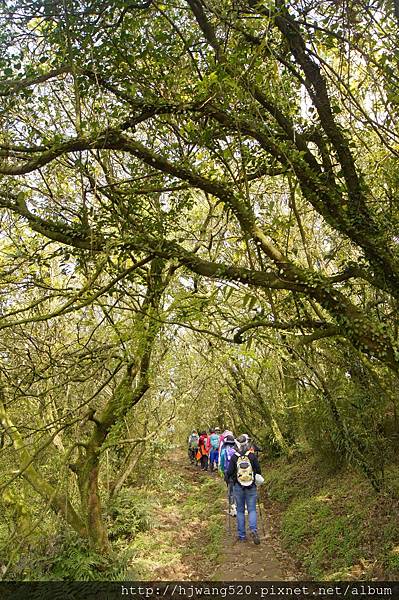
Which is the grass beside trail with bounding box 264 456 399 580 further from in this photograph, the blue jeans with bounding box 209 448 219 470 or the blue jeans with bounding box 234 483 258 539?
the blue jeans with bounding box 209 448 219 470

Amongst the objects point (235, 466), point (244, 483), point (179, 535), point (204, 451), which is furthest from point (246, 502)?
point (204, 451)

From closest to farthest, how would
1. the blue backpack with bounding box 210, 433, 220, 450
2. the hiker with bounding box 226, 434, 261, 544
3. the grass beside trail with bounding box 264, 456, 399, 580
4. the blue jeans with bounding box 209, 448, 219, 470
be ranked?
the grass beside trail with bounding box 264, 456, 399, 580 → the hiker with bounding box 226, 434, 261, 544 → the blue backpack with bounding box 210, 433, 220, 450 → the blue jeans with bounding box 209, 448, 219, 470

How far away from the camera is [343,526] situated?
24.8ft

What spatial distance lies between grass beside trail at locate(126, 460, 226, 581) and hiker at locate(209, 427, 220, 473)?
3641 mm

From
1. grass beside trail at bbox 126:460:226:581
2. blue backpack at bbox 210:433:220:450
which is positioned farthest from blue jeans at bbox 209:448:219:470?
grass beside trail at bbox 126:460:226:581

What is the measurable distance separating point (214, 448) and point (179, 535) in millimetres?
10036

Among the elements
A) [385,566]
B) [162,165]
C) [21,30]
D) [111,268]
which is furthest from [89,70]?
[385,566]

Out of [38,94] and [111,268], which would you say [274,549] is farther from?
[38,94]

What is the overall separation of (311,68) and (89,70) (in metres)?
2.20

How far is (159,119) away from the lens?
16.0 feet

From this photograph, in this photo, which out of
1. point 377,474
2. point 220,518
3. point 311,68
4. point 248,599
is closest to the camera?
point 311,68

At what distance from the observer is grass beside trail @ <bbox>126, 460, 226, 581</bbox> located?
8098 mm

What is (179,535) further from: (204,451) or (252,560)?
(204,451)

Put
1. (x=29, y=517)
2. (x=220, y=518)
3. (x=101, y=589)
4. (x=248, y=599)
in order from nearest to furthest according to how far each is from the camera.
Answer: (x=248, y=599) < (x=101, y=589) < (x=29, y=517) < (x=220, y=518)
